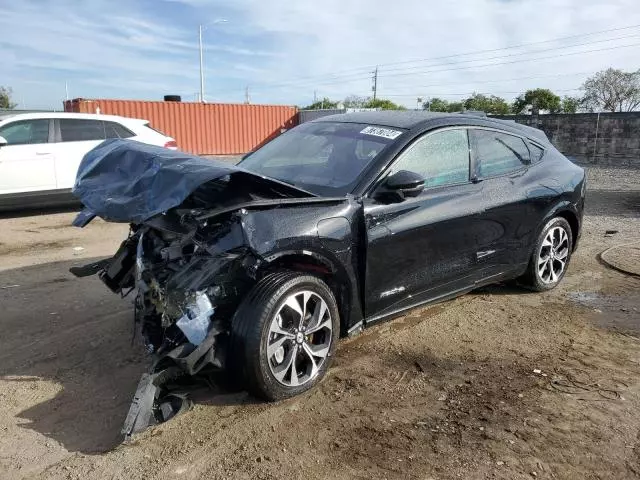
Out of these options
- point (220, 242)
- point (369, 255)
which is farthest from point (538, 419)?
point (220, 242)

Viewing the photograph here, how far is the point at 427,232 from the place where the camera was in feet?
13.7

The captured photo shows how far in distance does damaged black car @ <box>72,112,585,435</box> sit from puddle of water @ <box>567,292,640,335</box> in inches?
31.2

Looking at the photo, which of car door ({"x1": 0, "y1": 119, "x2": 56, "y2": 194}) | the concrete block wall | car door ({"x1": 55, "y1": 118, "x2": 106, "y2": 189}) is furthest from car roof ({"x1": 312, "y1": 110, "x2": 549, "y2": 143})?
the concrete block wall

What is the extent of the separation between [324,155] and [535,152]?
2322mm

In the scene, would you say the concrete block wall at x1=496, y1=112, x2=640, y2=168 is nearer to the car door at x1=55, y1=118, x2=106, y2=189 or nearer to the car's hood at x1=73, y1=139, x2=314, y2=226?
the car door at x1=55, y1=118, x2=106, y2=189

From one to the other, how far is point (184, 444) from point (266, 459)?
469mm

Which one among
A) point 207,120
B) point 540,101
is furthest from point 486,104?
point 207,120

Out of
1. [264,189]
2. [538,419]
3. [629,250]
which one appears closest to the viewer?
[538,419]

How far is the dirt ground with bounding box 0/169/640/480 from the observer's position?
287 centimetres

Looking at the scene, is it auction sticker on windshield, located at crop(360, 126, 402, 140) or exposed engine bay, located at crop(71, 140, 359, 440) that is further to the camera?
auction sticker on windshield, located at crop(360, 126, 402, 140)

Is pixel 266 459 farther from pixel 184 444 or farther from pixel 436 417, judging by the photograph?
pixel 436 417

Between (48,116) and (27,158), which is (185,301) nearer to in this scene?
(27,158)

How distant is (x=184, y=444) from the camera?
3010mm

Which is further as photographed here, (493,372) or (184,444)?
(493,372)
